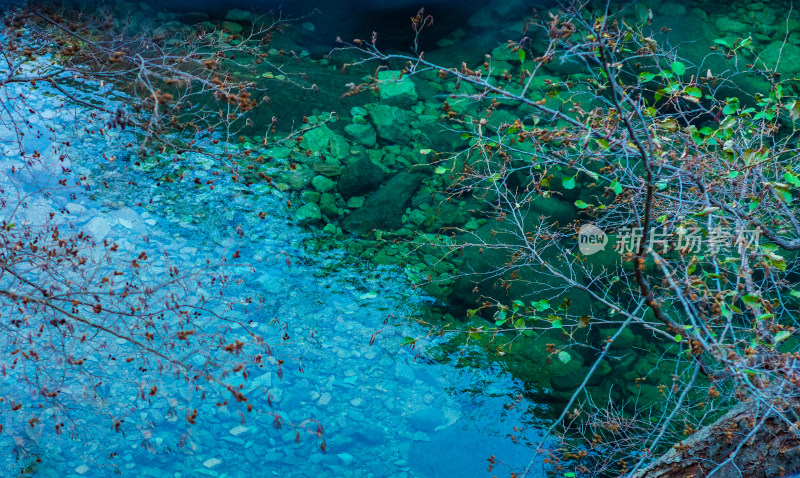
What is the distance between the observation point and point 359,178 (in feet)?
15.6

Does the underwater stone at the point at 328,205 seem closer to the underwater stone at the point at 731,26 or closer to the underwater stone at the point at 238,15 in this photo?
the underwater stone at the point at 238,15

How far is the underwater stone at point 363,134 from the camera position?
5199 millimetres


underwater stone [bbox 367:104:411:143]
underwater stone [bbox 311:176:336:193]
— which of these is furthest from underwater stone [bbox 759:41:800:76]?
underwater stone [bbox 311:176:336:193]

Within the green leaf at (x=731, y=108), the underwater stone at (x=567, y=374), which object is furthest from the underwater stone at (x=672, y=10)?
the green leaf at (x=731, y=108)

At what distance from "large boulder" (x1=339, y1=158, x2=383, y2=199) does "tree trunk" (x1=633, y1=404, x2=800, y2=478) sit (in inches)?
118

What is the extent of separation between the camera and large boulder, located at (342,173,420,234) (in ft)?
14.6

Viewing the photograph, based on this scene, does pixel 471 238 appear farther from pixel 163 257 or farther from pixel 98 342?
pixel 98 342

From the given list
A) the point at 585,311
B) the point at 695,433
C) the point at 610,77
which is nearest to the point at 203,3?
the point at 585,311

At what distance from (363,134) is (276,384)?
8.82ft

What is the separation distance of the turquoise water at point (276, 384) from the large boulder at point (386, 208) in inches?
15.8

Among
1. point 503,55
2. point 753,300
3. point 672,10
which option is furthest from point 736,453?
point 672,10

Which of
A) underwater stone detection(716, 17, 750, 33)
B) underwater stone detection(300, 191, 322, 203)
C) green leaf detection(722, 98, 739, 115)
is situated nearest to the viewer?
green leaf detection(722, 98, 739, 115)

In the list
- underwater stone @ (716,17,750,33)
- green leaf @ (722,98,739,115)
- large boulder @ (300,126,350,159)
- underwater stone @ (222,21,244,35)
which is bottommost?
large boulder @ (300,126,350,159)

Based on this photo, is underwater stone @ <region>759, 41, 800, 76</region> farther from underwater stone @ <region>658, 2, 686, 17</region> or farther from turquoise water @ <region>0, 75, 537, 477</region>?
turquoise water @ <region>0, 75, 537, 477</region>
